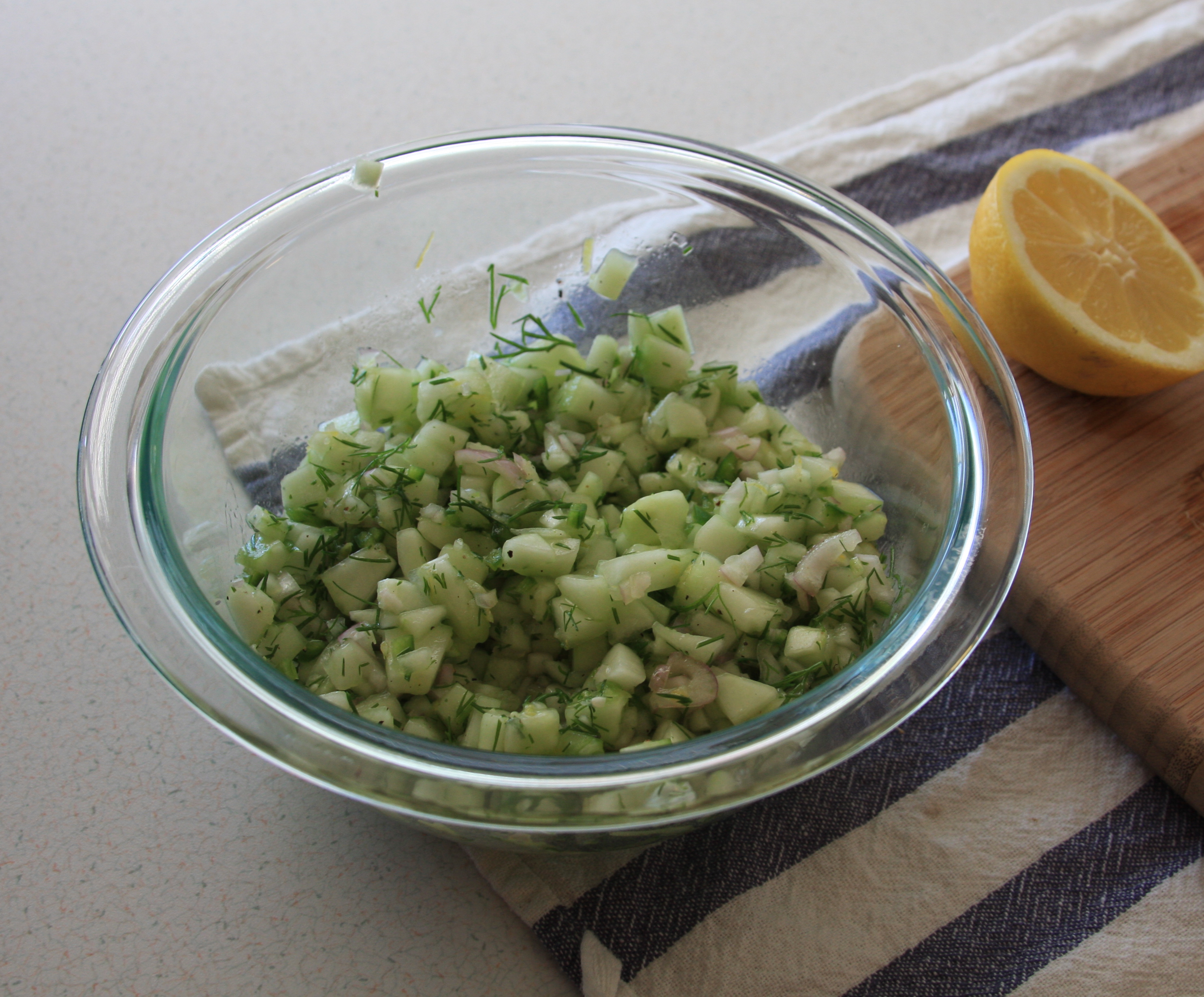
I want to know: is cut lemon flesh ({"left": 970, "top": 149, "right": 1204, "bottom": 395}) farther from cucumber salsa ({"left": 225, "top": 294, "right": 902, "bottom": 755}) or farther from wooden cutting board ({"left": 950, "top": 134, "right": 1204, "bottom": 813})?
cucumber salsa ({"left": 225, "top": 294, "right": 902, "bottom": 755})

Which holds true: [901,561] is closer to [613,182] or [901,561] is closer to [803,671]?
[803,671]

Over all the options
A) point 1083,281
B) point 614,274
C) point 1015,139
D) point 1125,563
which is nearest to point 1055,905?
point 1125,563

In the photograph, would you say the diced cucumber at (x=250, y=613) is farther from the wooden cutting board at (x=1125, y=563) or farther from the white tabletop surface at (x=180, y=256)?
the wooden cutting board at (x=1125, y=563)

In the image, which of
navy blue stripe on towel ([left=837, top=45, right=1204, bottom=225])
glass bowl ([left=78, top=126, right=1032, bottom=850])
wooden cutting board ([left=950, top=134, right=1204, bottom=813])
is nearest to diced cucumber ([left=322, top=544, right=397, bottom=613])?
glass bowl ([left=78, top=126, right=1032, bottom=850])

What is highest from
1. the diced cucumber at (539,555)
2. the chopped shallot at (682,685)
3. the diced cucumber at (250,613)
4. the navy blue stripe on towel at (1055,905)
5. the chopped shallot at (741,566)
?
the diced cucumber at (250,613)

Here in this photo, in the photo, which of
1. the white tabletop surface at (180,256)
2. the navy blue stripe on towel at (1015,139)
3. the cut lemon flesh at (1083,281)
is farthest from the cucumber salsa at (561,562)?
the navy blue stripe on towel at (1015,139)
